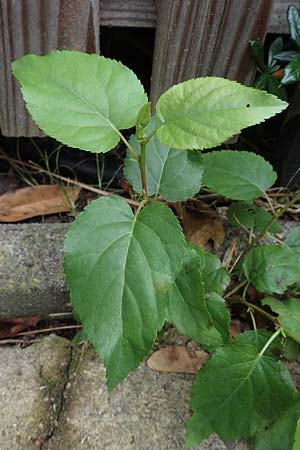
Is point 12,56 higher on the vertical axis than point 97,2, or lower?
lower

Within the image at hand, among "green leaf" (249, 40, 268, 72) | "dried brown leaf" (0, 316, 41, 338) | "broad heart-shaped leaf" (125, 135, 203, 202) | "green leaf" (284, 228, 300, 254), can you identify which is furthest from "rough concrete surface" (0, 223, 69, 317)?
"green leaf" (249, 40, 268, 72)

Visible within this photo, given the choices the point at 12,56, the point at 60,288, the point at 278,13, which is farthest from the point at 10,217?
the point at 278,13

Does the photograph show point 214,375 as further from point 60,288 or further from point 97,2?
point 97,2

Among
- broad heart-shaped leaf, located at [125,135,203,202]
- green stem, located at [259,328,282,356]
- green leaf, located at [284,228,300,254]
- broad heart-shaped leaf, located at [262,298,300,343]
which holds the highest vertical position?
broad heart-shaped leaf, located at [125,135,203,202]

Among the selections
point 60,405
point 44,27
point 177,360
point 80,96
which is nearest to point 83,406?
point 60,405

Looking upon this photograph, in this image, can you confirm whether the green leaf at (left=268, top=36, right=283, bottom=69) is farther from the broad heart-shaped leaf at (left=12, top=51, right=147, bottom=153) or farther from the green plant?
the broad heart-shaped leaf at (left=12, top=51, right=147, bottom=153)

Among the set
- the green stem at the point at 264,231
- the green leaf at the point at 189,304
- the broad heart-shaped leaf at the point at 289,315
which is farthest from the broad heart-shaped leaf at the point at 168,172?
the broad heart-shaped leaf at the point at 289,315
